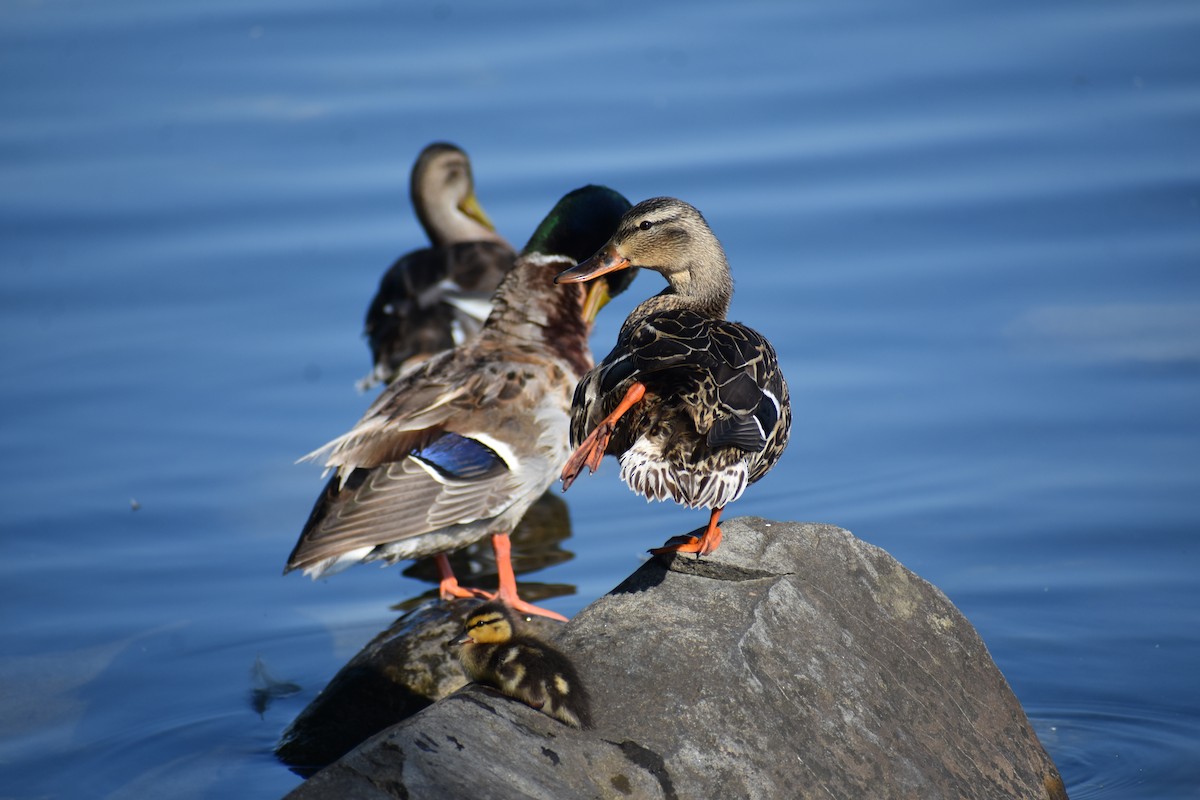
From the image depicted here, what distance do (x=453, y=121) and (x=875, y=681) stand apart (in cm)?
717

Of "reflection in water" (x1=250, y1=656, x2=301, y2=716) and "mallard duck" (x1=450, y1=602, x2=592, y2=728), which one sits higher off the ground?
"mallard duck" (x1=450, y1=602, x2=592, y2=728)

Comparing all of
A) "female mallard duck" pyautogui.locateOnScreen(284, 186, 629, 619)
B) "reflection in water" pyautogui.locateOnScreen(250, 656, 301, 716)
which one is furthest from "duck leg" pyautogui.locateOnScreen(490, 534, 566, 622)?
"reflection in water" pyautogui.locateOnScreen(250, 656, 301, 716)

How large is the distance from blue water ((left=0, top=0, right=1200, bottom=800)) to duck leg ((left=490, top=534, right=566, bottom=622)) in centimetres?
35

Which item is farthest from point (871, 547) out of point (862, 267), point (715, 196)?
point (715, 196)

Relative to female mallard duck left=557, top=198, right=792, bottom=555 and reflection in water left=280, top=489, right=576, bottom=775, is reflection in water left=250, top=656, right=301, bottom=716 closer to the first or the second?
reflection in water left=280, top=489, right=576, bottom=775

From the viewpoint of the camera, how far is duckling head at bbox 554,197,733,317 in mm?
5320

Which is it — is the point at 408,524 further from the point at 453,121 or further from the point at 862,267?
the point at 453,121

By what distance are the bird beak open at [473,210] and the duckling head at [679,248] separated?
3.86 m

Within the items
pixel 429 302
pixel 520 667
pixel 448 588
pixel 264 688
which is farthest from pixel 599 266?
pixel 429 302

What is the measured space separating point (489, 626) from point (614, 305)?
4832mm

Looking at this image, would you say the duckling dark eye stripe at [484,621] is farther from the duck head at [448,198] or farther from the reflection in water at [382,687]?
the duck head at [448,198]

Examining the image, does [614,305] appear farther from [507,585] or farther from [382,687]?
[382,687]

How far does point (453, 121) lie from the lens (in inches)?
414

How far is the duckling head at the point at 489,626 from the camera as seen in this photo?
4.16 meters
